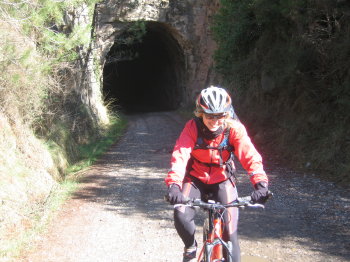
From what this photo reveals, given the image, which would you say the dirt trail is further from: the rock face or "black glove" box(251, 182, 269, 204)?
the rock face

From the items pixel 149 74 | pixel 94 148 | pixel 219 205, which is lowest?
pixel 94 148

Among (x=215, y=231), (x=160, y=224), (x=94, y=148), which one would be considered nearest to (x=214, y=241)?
(x=215, y=231)

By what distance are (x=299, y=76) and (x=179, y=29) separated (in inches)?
515

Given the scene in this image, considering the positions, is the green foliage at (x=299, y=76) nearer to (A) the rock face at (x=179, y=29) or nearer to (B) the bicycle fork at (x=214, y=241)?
(B) the bicycle fork at (x=214, y=241)

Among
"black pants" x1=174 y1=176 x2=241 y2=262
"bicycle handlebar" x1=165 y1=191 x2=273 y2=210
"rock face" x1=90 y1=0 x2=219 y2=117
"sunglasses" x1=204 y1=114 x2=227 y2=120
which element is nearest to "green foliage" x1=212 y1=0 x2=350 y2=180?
"black pants" x1=174 y1=176 x2=241 y2=262

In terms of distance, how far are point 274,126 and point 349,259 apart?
21.3 ft

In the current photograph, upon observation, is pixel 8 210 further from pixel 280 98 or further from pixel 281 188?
pixel 280 98

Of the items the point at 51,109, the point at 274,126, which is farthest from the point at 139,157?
the point at 274,126

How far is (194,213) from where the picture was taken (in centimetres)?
328

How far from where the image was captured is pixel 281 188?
7.28 metres

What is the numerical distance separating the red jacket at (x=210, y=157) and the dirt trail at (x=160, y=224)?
5.56ft

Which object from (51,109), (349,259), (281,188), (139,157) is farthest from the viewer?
(139,157)

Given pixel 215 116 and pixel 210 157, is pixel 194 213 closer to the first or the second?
pixel 210 157

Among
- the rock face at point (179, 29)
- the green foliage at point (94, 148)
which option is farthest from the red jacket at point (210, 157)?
the rock face at point (179, 29)
